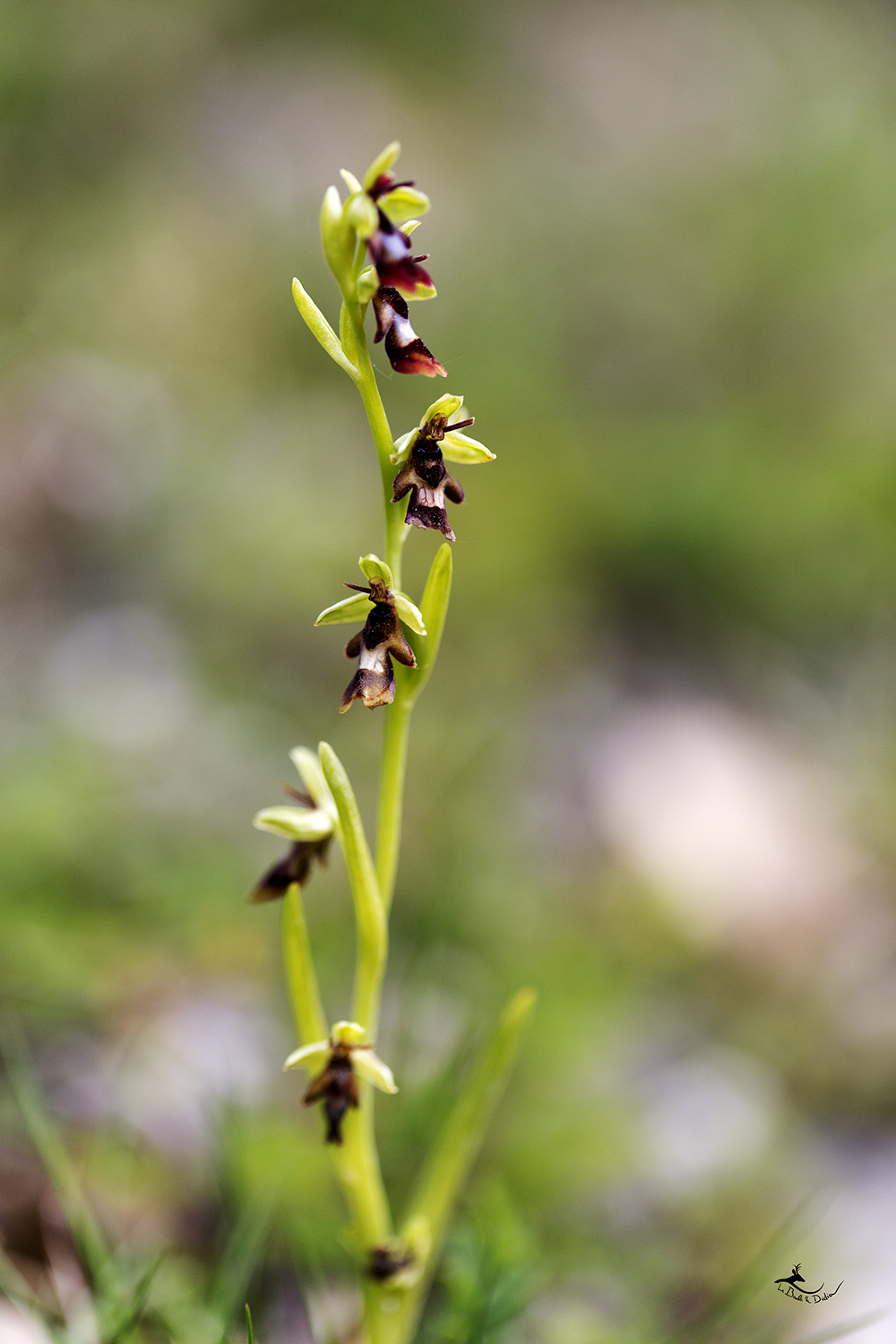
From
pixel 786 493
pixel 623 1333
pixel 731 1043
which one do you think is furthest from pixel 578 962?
pixel 786 493

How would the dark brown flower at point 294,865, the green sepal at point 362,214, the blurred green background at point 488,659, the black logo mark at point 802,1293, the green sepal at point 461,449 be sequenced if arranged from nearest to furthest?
the green sepal at point 362,214, the green sepal at point 461,449, the dark brown flower at point 294,865, the black logo mark at point 802,1293, the blurred green background at point 488,659

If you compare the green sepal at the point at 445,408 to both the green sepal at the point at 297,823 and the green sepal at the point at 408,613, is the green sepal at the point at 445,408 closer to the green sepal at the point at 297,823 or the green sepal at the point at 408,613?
the green sepal at the point at 408,613

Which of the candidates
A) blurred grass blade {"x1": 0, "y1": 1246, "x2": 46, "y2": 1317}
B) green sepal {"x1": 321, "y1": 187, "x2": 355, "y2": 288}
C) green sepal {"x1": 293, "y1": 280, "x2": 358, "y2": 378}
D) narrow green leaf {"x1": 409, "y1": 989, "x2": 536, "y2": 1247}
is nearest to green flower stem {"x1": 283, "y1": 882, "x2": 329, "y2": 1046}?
narrow green leaf {"x1": 409, "y1": 989, "x2": 536, "y2": 1247}

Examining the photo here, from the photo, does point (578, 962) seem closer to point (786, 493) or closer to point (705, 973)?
point (705, 973)

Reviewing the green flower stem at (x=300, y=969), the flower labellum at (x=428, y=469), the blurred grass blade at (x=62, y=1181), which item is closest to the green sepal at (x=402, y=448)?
the flower labellum at (x=428, y=469)

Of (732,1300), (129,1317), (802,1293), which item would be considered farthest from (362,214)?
(802,1293)

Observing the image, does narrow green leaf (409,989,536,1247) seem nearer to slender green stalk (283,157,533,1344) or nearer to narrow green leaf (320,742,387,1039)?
slender green stalk (283,157,533,1344)
